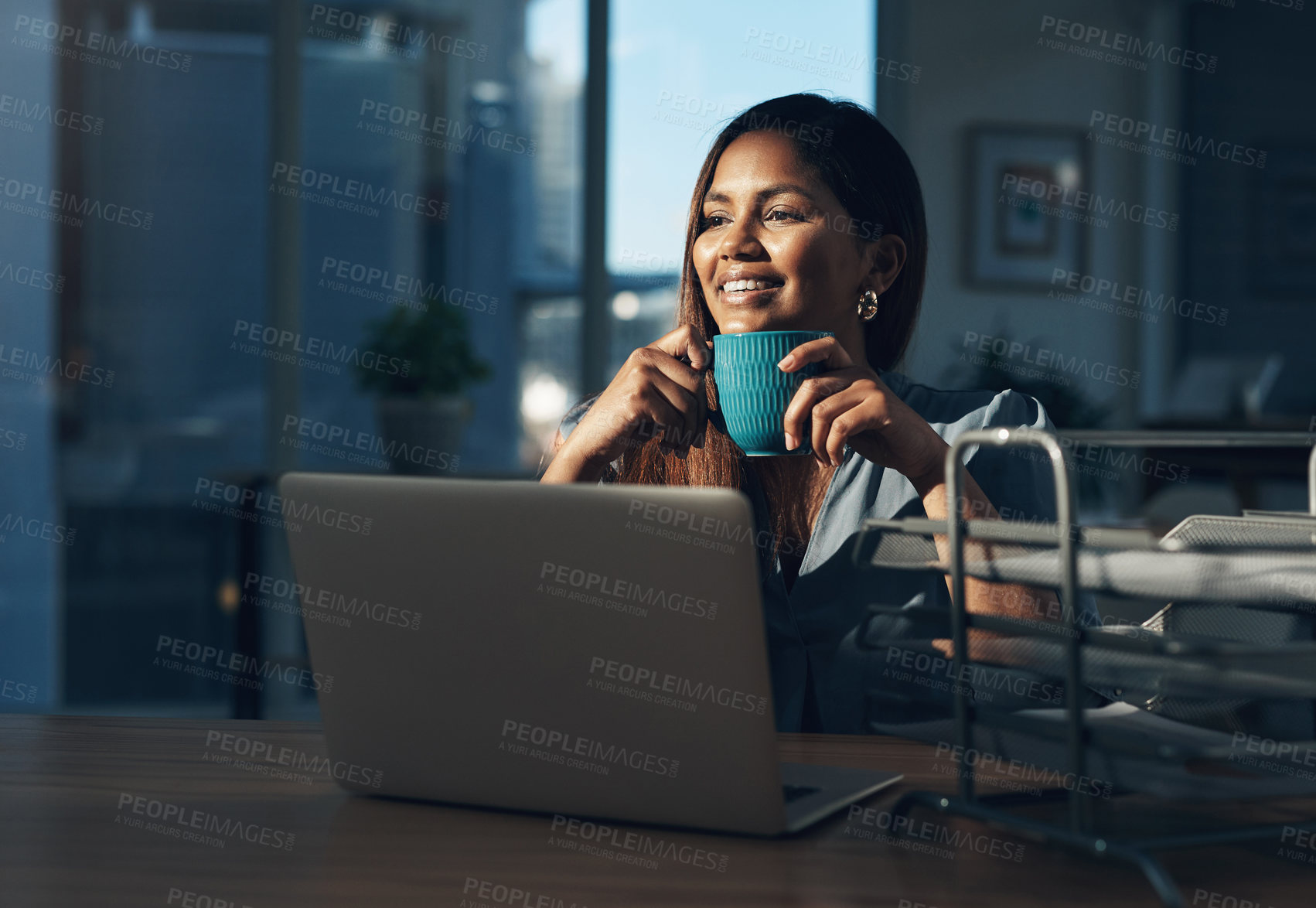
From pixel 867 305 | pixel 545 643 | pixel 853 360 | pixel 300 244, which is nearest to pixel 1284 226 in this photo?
pixel 300 244

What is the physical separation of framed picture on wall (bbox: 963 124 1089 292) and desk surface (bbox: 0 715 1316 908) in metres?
3.77

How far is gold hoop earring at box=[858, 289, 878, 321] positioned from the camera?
1387 millimetres

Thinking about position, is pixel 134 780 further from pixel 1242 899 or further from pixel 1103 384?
pixel 1103 384

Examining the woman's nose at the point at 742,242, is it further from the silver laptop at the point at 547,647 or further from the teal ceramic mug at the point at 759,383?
the silver laptop at the point at 547,647

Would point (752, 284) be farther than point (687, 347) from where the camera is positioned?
Yes

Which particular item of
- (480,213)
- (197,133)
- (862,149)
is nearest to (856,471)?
(862,149)

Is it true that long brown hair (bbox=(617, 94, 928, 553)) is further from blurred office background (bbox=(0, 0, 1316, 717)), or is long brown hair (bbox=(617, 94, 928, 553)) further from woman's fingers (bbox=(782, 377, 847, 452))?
blurred office background (bbox=(0, 0, 1316, 717))

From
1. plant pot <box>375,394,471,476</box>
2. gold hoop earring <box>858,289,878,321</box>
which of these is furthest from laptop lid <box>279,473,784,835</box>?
plant pot <box>375,394,471,476</box>

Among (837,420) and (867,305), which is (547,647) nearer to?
(837,420)

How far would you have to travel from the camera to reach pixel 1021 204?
171 inches

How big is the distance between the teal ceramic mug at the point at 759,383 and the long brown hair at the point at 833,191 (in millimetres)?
371

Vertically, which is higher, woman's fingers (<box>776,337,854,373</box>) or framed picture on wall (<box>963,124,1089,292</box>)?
framed picture on wall (<box>963,124,1089,292</box>)

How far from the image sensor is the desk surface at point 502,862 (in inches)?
24.1

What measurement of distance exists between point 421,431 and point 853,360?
2.17m
